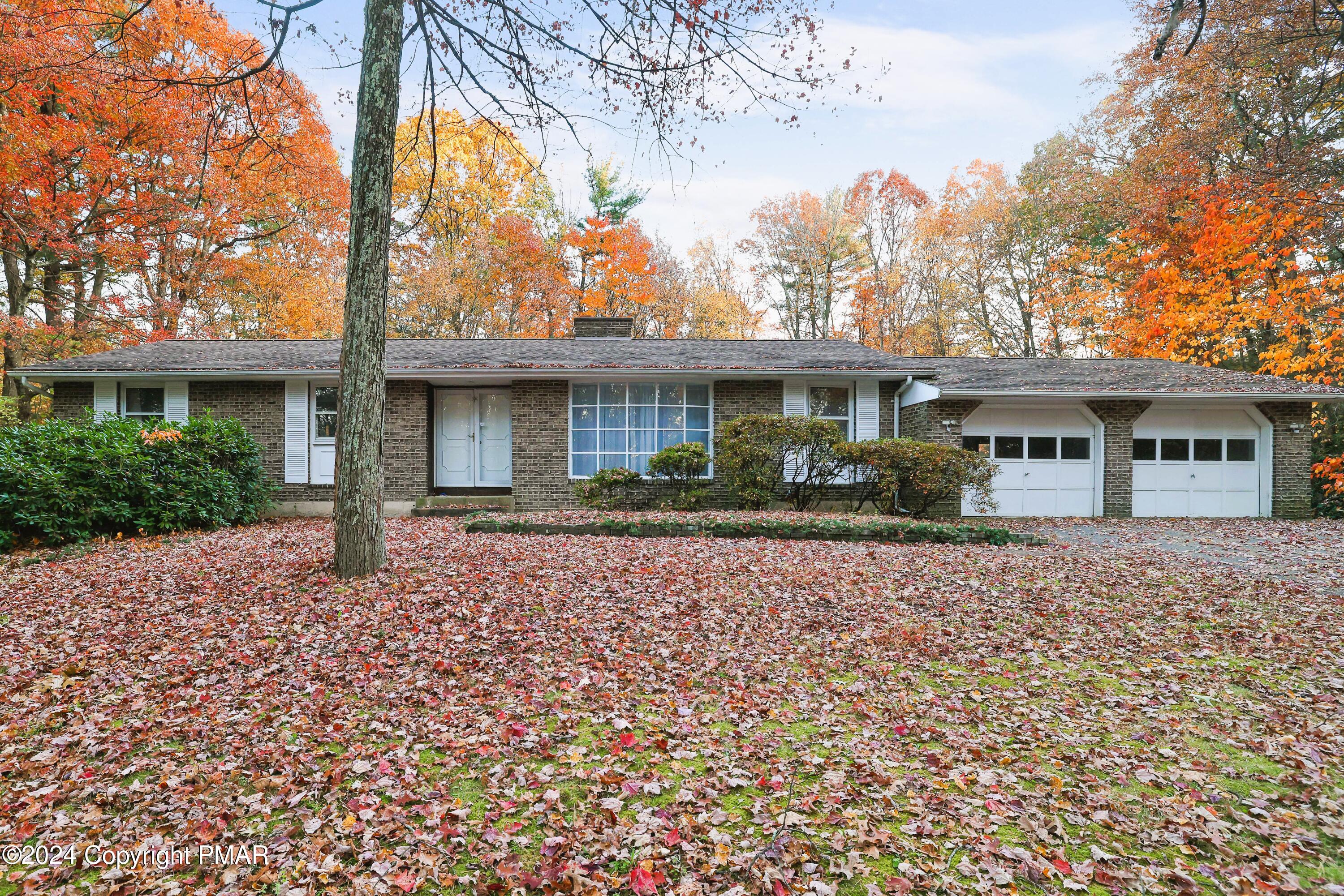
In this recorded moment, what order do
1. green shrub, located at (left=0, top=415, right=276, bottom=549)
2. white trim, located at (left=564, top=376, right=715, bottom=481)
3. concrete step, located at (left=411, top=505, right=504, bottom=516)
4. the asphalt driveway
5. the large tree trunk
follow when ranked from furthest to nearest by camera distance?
1. white trim, located at (left=564, top=376, right=715, bottom=481)
2. concrete step, located at (left=411, top=505, right=504, bottom=516)
3. green shrub, located at (left=0, top=415, right=276, bottom=549)
4. the asphalt driveway
5. the large tree trunk

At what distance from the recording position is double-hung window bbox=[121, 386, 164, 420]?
11805mm

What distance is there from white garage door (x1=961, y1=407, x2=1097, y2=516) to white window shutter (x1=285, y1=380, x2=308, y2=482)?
13008 millimetres

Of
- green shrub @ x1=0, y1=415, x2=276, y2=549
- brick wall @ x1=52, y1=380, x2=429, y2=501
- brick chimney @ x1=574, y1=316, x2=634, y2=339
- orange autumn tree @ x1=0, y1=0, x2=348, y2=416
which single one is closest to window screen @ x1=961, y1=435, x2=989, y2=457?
brick chimney @ x1=574, y1=316, x2=634, y2=339

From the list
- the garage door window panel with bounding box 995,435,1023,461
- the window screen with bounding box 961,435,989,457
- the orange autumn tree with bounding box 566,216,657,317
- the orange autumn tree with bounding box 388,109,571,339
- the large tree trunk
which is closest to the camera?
the large tree trunk

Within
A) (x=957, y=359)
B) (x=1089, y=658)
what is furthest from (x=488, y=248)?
(x=1089, y=658)

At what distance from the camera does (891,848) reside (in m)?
2.43

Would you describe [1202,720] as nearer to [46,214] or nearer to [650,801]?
[650,801]

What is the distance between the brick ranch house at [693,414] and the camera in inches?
464

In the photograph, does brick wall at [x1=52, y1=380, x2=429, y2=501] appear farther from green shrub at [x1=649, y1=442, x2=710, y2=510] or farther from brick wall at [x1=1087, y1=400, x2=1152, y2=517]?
brick wall at [x1=1087, y1=400, x2=1152, y2=517]

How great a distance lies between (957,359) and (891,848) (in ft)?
48.1

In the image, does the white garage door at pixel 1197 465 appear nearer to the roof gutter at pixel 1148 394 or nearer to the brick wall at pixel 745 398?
the roof gutter at pixel 1148 394

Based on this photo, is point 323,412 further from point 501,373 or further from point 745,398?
point 745,398

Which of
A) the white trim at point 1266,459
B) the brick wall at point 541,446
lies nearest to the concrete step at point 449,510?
the brick wall at point 541,446

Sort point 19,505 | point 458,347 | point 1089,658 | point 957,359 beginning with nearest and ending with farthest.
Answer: point 1089,658 → point 19,505 → point 458,347 → point 957,359
